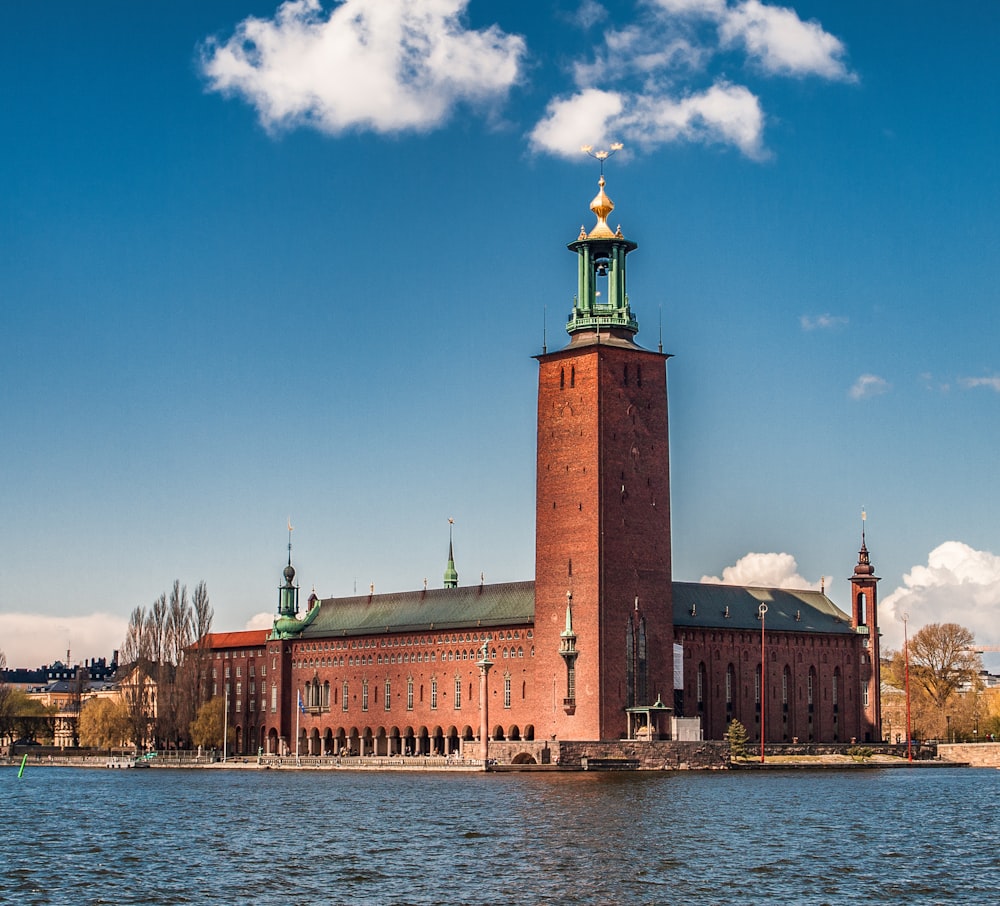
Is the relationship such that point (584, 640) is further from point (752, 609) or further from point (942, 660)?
point (942, 660)

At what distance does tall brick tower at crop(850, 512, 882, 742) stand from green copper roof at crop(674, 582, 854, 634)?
1.33 meters

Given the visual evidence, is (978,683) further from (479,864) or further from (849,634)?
(479,864)

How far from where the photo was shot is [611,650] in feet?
324

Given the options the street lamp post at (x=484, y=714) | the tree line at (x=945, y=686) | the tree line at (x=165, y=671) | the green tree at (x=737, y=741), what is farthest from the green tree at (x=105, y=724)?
the tree line at (x=945, y=686)

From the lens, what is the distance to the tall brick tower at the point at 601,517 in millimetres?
98750

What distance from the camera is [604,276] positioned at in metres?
104

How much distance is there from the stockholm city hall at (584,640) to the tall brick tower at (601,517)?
4.1 inches

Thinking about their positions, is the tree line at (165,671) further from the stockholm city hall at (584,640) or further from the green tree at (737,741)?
the green tree at (737,741)

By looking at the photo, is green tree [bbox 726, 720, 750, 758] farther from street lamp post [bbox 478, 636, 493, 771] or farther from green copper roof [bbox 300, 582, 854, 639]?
street lamp post [bbox 478, 636, 493, 771]

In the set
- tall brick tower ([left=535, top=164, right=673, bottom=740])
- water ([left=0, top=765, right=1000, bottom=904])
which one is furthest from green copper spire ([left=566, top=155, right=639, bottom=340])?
water ([left=0, top=765, right=1000, bottom=904])

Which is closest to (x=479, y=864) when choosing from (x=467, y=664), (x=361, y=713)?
(x=467, y=664)

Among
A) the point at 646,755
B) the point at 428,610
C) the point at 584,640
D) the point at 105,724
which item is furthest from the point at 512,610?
the point at 105,724

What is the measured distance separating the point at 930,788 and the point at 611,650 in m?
21.0

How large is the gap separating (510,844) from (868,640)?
256 feet
